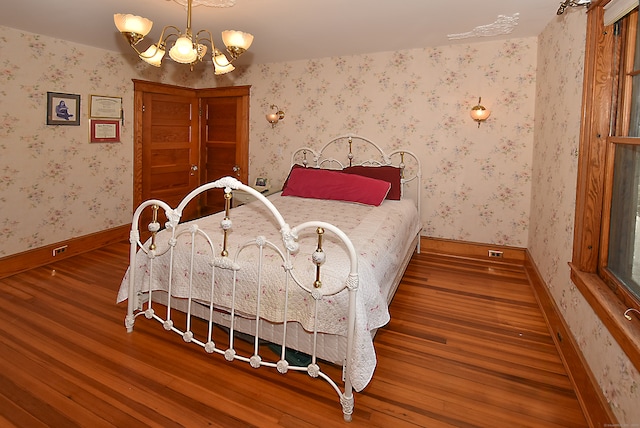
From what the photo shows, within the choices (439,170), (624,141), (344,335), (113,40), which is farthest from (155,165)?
(624,141)

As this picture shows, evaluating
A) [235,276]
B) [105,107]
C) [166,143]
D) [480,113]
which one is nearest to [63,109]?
[105,107]

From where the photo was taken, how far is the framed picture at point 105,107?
4.04m

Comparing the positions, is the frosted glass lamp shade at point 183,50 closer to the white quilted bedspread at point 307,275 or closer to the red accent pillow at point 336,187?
the white quilted bedspread at point 307,275

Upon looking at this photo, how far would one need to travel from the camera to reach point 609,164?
1990 mm

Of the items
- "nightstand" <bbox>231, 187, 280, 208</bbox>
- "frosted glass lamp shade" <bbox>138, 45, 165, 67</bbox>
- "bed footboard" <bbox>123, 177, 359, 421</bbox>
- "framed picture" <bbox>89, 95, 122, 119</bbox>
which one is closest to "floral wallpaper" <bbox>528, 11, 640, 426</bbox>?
"bed footboard" <bbox>123, 177, 359, 421</bbox>

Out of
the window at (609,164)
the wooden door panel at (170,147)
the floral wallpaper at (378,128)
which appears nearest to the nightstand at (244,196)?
the floral wallpaper at (378,128)

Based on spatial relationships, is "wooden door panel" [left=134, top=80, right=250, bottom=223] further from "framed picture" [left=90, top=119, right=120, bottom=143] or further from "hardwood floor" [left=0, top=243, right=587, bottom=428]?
"hardwood floor" [left=0, top=243, right=587, bottom=428]

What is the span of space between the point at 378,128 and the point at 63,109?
126 inches

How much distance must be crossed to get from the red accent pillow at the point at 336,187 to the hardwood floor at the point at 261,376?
1061 millimetres

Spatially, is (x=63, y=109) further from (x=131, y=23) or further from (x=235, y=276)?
(x=235, y=276)

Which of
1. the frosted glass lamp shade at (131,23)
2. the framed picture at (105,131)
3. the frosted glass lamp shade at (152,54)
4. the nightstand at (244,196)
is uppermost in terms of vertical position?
the frosted glass lamp shade at (131,23)

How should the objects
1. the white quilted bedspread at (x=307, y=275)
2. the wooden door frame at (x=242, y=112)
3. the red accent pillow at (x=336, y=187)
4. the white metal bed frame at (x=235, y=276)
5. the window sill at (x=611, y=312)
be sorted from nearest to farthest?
the window sill at (x=611, y=312)
the white metal bed frame at (x=235, y=276)
the white quilted bedspread at (x=307, y=275)
the red accent pillow at (x=336, y=187)
the wooden door frame at (x=242, y=112)

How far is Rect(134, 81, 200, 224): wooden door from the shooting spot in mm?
4605

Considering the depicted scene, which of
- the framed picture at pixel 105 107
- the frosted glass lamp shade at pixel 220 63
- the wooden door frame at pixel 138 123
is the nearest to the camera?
the frosted glass lamp shade at pixel 220 63
